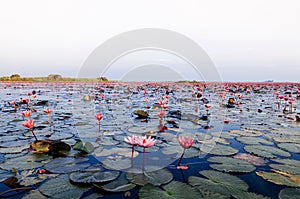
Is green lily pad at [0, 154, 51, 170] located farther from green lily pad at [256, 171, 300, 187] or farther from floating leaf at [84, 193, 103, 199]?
green lily pad at [256, 171, 300, 187]

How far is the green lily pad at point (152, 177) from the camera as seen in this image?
1.80 m

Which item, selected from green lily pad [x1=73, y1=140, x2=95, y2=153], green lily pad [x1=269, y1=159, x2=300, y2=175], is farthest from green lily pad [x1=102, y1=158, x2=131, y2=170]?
green lily pad [x1=269, y1=159, x2=300, y2=175]

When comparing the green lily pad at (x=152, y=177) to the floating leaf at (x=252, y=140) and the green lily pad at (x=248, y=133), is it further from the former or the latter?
the green lily pad at (x=248, y=133)

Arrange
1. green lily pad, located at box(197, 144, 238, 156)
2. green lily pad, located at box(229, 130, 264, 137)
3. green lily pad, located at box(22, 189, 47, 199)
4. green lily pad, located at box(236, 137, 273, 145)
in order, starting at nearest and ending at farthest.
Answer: green lily pad, located at box(22, 189, 47, 199) < green lily pad, located at box(197, 144, 238, 156) < green lily pad, located at box(236, 137, 273, 145) < green lily pad, located at box(229, 130, 264, 137)

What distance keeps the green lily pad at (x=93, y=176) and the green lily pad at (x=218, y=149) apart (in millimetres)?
1316

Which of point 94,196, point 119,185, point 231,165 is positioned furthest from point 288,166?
point 94,196

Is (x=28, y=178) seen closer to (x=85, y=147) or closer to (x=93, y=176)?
(x=93, y=176)

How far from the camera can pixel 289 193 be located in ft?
5.49

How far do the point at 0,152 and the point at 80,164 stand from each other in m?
1.13

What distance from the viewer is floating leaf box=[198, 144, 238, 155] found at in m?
2.62

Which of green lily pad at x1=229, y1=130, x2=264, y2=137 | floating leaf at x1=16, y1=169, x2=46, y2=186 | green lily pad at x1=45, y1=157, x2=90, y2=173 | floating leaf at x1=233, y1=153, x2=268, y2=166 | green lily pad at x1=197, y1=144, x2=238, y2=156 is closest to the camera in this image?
floating leaf at x1=16, y1=169, x2=46, y2=186

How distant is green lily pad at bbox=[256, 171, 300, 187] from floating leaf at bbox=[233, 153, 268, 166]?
267 millimetres

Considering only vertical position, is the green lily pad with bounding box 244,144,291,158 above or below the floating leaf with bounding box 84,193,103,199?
above

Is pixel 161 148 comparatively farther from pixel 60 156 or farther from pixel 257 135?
pixel 257 135
